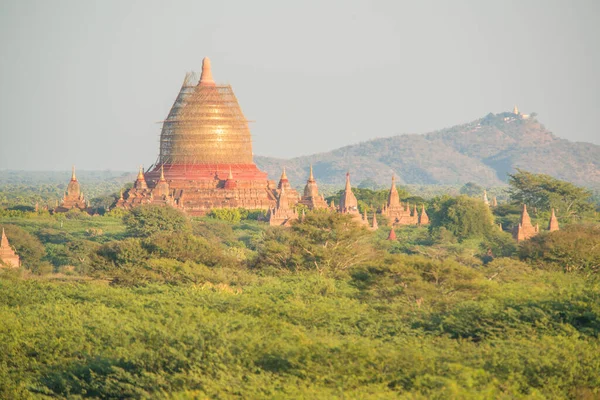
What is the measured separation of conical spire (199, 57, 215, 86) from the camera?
311 ft

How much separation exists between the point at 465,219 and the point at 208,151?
71.2ft

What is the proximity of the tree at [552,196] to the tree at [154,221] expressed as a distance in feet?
81.5

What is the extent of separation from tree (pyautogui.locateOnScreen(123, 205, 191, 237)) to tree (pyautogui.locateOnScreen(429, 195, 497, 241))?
1232cm

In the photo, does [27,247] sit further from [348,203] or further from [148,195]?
[148,195]

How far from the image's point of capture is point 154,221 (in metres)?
72.3

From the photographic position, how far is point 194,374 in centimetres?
2755

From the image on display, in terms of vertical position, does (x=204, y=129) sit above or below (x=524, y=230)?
above

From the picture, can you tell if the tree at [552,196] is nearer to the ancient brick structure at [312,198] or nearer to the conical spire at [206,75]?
the ancient brick structure at [312,198]

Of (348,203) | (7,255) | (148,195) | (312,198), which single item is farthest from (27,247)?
(312,198)

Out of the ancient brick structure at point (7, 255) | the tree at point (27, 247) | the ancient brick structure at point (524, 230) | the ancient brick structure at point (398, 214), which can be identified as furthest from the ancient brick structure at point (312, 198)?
the ancient brick structure at point (7, 255)

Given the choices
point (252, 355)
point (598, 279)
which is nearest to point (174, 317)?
point (252, 355)

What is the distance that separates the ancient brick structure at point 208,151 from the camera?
9106 cm

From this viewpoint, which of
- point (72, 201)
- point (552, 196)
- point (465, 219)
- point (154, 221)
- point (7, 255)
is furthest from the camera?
point (552, 196)

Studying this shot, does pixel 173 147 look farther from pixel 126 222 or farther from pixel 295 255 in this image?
pixel 295 255
